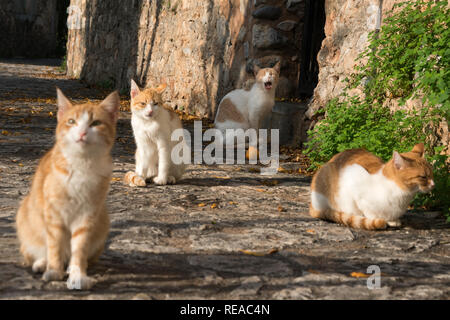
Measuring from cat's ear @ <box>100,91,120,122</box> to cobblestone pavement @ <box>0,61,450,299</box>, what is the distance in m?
0.86

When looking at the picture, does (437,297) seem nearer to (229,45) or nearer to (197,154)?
(197,154)

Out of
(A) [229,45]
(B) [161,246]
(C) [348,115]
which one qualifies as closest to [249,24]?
(A) [229,45]

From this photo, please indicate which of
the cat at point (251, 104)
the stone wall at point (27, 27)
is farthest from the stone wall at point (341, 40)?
the stone wall at point (27, 27)

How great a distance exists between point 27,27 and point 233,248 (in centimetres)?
2582

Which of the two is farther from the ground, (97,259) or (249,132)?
(249,132)

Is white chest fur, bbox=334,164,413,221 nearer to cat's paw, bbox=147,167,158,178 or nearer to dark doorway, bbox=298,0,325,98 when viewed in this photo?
cat's paw, bbox=147,167,158,178

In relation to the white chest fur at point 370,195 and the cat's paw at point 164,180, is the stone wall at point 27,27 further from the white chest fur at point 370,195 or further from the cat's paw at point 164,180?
the white chest fur at point 370,195

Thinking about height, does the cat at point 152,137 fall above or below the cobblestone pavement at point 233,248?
above

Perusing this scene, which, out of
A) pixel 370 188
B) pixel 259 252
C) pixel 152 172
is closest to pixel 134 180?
pixel 152 172

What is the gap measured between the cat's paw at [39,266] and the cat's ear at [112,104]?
844 mm

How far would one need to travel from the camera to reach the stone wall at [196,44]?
315 inches

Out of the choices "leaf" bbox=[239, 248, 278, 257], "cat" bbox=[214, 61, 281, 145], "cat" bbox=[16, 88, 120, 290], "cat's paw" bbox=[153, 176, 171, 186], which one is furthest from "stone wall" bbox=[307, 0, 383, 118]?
"cat" bbox=[16, 88, 120, 290]

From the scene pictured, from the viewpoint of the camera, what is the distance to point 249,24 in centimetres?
824

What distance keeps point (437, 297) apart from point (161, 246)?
1.65 metres
